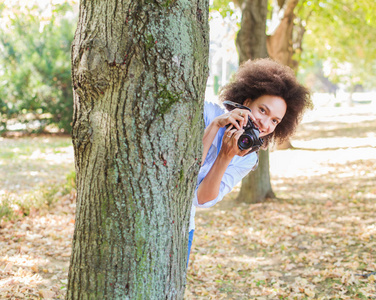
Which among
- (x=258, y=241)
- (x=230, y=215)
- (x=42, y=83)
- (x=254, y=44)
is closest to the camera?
(x=258, y=241)

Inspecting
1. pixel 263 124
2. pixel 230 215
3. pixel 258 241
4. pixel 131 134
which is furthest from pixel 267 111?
pixel 230 215

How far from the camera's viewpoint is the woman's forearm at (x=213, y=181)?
227 cm

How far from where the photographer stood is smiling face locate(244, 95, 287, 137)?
2490 millimetres

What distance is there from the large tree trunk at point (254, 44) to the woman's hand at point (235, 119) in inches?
187

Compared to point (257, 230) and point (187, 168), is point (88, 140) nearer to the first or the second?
point (187, 168)

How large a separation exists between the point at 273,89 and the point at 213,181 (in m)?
0.77

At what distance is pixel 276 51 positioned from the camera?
35.2ft

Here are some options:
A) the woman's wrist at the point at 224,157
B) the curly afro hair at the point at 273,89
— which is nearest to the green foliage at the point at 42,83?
the curly afro hair at the point at 273,89

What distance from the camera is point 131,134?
174cm

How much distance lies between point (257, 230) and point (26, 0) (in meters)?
5.57

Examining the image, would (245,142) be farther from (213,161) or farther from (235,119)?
(213,161)

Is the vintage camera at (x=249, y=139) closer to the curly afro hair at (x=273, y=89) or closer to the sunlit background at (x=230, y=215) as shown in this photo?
the curly afro hair at (x=273, y=89)

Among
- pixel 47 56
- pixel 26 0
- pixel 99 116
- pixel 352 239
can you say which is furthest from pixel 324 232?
pixel 47 56

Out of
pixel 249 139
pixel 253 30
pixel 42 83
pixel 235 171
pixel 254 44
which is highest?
pixel 253 30
